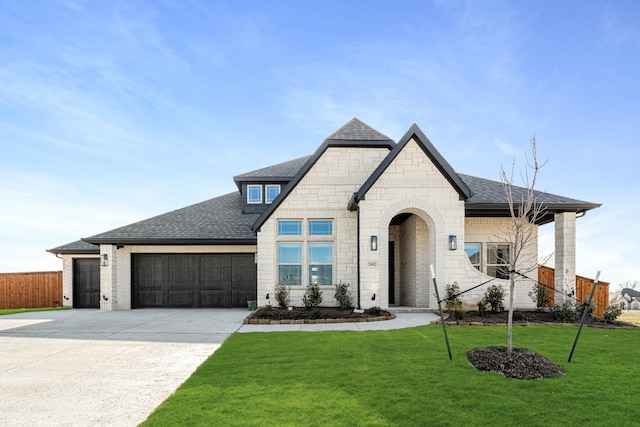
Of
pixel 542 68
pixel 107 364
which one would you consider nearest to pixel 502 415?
pixel 107 364

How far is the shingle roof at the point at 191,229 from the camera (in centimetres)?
1658

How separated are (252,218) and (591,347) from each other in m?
14.0

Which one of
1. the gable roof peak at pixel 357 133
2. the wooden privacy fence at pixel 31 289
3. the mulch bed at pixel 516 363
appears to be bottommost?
the wooden privacy fence at pixel 31 289

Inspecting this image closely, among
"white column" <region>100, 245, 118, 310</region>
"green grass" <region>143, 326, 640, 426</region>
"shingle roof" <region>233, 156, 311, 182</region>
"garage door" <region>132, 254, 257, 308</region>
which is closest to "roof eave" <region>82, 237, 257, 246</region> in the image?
"white column" <region>100, 245, 118, 310</region>

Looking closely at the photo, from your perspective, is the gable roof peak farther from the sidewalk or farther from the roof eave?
the sidewalk

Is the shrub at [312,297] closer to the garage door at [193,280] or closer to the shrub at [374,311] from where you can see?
A: the shrub at [374,311]

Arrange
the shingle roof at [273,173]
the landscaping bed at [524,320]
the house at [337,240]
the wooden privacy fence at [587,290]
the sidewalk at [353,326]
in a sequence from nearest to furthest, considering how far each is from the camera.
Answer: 1. the sidewalk at [353,326]
2. the landscaping bed at [524,320]
3. the house at [337,240]
4. the wooden privacy fence at [587,290]
5. the shingle roof at [273,173]

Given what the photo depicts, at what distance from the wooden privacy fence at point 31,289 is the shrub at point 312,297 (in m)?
14.1

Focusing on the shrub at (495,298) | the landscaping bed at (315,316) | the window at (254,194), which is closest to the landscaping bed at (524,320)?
the shrub at (495,298)

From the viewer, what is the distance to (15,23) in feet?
39.5

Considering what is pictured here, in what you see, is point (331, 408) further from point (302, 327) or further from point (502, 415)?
point (302, 327)

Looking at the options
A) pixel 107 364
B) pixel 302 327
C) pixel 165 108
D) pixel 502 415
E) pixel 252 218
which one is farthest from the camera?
pixel 252 218

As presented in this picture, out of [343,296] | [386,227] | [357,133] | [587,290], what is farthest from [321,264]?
[587,290]

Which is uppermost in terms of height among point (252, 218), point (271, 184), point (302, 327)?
point (271, 184)
